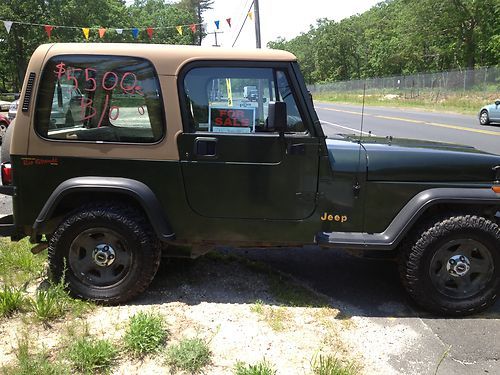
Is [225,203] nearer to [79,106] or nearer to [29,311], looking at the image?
[79,106]

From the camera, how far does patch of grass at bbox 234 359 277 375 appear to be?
2.65 metres

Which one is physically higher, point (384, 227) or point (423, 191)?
point (423, 191)

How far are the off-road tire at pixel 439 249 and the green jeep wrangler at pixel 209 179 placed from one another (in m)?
0.01

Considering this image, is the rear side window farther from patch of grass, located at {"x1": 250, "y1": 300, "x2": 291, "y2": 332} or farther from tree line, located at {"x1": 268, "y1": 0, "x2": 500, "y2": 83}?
tree line, located at {"x1": 268, "y1": 0, "x2": 500, "y2": 83}

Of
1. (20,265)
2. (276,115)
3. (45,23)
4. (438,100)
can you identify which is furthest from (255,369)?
(45,23)

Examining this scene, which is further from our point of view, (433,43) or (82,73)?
(433,43)

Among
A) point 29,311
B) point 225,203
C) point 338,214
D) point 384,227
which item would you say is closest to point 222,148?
point 225,203

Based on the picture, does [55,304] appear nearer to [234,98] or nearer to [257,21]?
[234,98]

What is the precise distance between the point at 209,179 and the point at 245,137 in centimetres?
42

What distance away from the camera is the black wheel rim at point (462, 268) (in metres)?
3.49

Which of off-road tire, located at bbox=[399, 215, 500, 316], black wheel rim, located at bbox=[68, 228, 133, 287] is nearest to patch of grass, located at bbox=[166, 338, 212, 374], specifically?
black wheel rim, located at bbox=[68, 228, 133, 287]

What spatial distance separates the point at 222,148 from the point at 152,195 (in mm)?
636

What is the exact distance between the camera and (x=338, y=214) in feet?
11.4

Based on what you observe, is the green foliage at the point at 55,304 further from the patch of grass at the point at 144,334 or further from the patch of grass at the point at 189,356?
the patch of grass at the point at 189,356
